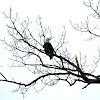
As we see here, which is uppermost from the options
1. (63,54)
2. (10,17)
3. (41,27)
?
(10,17)

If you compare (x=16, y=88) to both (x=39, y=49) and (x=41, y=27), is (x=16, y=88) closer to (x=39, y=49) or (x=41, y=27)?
(x=39, y=49)

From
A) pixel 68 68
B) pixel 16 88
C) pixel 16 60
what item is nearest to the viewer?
pixel 68 68

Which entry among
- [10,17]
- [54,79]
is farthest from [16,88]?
[10,17]

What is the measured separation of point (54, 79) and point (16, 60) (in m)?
1.37

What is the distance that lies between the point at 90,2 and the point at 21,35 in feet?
7.98

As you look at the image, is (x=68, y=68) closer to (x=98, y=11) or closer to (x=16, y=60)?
(x=16, y=60)

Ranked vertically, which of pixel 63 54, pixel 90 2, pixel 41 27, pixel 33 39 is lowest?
pixel 63 54

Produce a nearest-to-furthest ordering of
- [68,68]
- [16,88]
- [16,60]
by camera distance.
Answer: [68,68] → [16,88] → [16,60]

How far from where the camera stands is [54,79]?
427 centimetres

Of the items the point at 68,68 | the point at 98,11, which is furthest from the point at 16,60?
the point at 98,11

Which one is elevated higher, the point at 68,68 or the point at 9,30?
the point at 9,30

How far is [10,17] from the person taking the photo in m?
4.64

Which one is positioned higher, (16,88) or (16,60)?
(16,60)

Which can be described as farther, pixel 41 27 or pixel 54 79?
pixel 41 27
